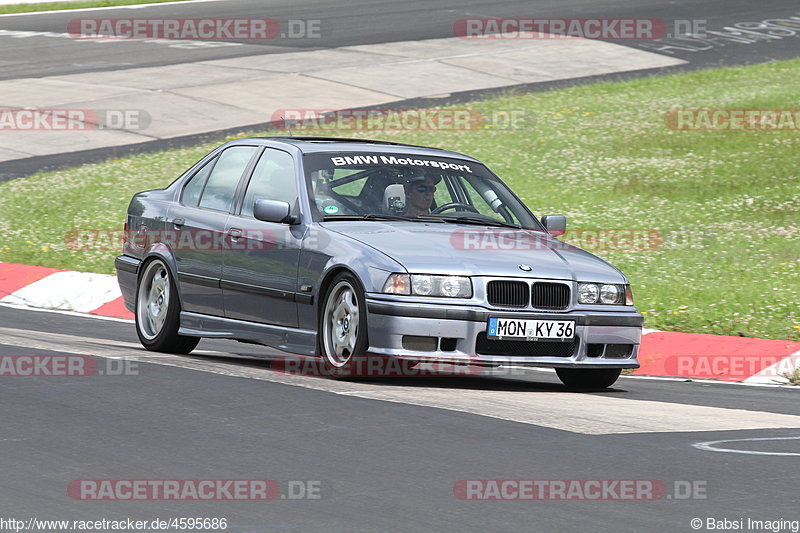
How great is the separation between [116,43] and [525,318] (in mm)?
24900

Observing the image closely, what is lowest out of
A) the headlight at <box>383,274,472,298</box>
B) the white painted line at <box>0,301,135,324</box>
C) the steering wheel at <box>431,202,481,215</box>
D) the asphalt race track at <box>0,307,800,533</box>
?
Answer: the white painted line at <box>0,301,135,324</box>

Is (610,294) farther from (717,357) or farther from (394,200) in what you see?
(717,357)

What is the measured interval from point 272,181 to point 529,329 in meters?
2.33

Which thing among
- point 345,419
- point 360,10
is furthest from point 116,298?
point 360,10

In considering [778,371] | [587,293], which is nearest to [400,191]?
[587,293]

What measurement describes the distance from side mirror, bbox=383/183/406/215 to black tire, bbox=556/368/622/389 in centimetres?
156

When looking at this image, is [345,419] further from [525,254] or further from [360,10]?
→ [360,10]

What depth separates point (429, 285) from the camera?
8.84 m

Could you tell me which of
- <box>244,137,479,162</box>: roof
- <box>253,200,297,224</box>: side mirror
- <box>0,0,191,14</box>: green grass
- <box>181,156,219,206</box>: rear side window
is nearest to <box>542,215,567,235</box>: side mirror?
<box>244,137,479,162</box>: roof

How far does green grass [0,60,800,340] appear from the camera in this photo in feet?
44.6

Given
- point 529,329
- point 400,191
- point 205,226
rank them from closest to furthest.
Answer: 1. point 529,329
2. point 400,191
3. point 205,226

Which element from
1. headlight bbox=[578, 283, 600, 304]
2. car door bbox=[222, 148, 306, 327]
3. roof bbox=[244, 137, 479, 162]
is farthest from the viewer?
roof bbox=[244, 137, 479, 162]

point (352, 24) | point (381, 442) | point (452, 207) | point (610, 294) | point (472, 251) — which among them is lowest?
point (381, 442)

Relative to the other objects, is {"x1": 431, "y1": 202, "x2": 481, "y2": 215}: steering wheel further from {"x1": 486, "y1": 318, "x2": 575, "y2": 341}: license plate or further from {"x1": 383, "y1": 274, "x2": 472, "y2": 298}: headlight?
{"x1": 486, "y1": 318, "x2": 575, "y2": 341}: license plate
